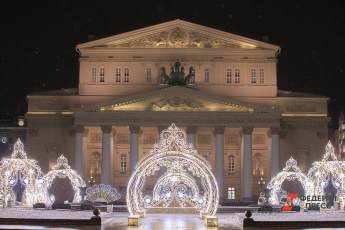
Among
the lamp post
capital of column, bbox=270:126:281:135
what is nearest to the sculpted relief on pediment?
capital of column, bbox=270:126:281:135

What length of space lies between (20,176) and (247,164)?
→ 26095mm

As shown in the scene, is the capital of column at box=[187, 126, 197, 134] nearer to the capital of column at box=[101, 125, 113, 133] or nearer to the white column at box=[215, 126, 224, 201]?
the white column at box=[215, 126, 224, 201]

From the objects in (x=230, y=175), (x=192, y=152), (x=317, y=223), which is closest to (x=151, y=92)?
(x=230, y=175)

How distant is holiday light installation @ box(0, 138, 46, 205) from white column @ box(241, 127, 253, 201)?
24579 millimetres

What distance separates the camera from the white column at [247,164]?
73625 mm

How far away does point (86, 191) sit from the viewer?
57.0 metres

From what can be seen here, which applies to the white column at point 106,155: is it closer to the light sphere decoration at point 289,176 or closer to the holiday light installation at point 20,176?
the holiday light installation at point 20,176

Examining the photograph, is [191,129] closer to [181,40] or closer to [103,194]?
[181,40]

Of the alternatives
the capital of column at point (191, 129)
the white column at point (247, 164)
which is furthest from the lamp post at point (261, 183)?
the capital of column at point (191, 129)

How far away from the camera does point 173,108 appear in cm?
7431

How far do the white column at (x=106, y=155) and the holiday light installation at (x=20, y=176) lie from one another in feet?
58.8

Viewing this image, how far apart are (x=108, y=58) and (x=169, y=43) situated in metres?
6.76

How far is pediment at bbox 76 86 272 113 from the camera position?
242 ft

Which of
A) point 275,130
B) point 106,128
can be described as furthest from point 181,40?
point 275,130
